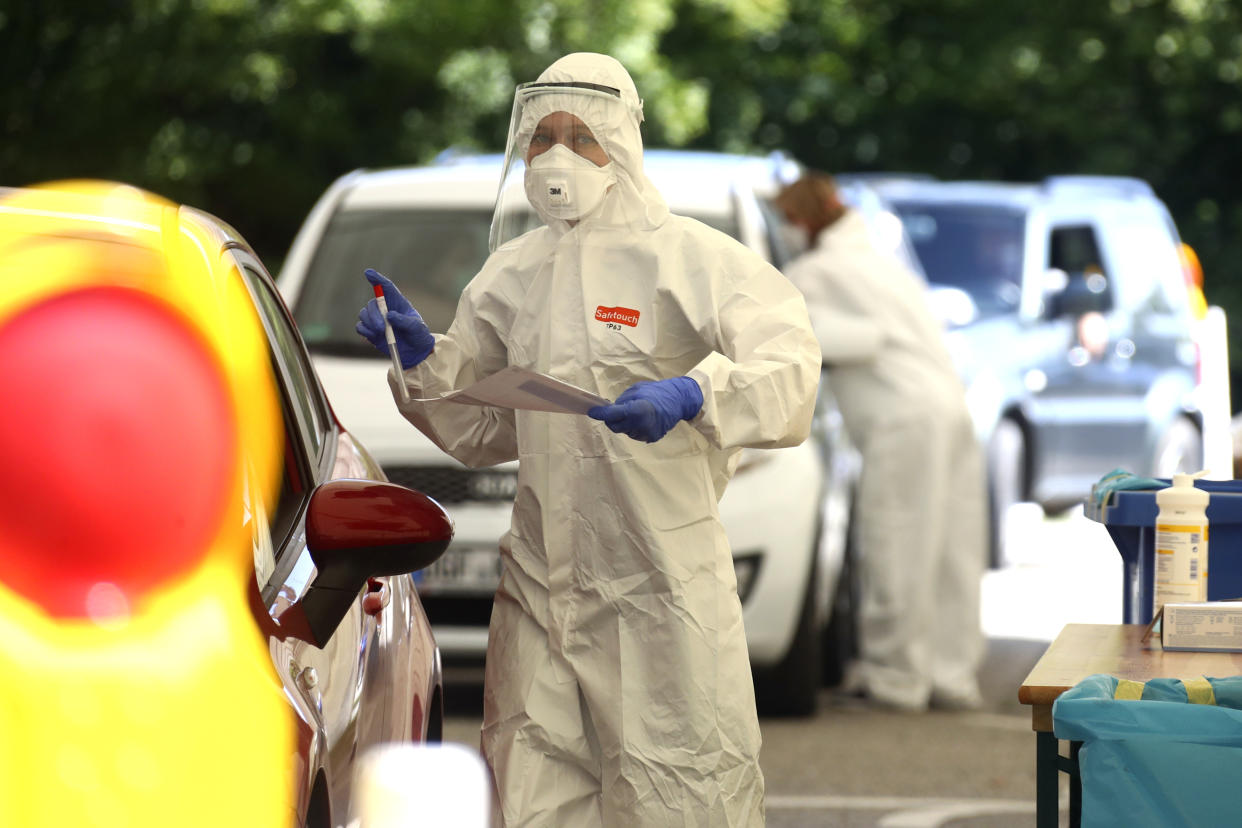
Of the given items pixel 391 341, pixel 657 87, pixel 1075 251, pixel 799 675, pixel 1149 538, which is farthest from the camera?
pixel 657 87

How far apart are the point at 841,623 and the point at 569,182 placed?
516cm

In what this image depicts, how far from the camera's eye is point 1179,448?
1448 cm

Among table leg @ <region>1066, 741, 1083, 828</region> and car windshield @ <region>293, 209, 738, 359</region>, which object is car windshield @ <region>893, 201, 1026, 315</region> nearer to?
car windshield @ <region>293, 209, 738, 359</region>

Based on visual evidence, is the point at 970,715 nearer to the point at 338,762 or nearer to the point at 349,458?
the point at 349,458

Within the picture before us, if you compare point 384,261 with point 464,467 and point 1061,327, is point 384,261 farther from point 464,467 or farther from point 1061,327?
point 1061,327

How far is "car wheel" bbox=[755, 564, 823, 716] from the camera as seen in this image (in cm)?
778

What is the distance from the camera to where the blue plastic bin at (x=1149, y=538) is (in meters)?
4.27

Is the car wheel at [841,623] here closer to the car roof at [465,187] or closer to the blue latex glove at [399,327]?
the car roof at [465,187]

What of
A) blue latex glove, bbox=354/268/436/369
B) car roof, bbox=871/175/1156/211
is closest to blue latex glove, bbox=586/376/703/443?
blue latex glove, bbox=354/268/436/369

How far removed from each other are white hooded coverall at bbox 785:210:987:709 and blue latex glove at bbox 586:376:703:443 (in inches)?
179

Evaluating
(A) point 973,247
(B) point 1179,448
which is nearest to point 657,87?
(A) point 973,247

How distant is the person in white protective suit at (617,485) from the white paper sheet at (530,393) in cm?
21

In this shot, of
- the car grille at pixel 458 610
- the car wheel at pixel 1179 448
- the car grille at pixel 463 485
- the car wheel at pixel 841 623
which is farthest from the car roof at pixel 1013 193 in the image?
the car grille at pixel 458 610

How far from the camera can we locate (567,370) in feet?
13.2
